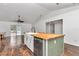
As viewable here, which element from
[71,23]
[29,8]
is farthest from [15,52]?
[29,8]

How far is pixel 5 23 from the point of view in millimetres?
14352

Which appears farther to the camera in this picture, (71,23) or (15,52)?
(71,23)

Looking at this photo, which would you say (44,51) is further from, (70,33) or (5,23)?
(5,23)

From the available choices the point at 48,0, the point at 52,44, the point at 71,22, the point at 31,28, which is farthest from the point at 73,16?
the point at 31,28

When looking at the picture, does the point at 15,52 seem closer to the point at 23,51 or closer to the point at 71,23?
the point at 23,51

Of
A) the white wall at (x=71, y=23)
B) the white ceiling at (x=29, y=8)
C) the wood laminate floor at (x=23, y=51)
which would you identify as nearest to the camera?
the wood laminate floor at (x=23, y=51)

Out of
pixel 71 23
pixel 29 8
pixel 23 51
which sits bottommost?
pixel 23 51

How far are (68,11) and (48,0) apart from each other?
573 cm

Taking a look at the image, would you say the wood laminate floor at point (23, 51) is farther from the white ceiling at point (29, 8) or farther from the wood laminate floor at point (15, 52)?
the white ceiling at point (29, 8)

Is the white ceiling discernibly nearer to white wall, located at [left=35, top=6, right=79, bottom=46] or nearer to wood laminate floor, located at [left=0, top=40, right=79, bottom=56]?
white wall, located at [left=35, top=6, right=79, bottom=46]

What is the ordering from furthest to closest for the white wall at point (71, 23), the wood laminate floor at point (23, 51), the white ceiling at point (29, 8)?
the white ceiling at point (29, 8)
the white wall at point (71, 23)
the wood laminate floor at point (23, 51)

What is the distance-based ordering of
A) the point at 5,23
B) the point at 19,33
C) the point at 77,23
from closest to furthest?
the point at 77,23 → the point at 5,23 → the point at 19,33

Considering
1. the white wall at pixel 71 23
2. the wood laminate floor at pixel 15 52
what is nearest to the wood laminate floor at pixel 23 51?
the wood laminate floor at pixel 15 52

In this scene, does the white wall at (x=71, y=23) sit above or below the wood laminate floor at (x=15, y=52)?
above
